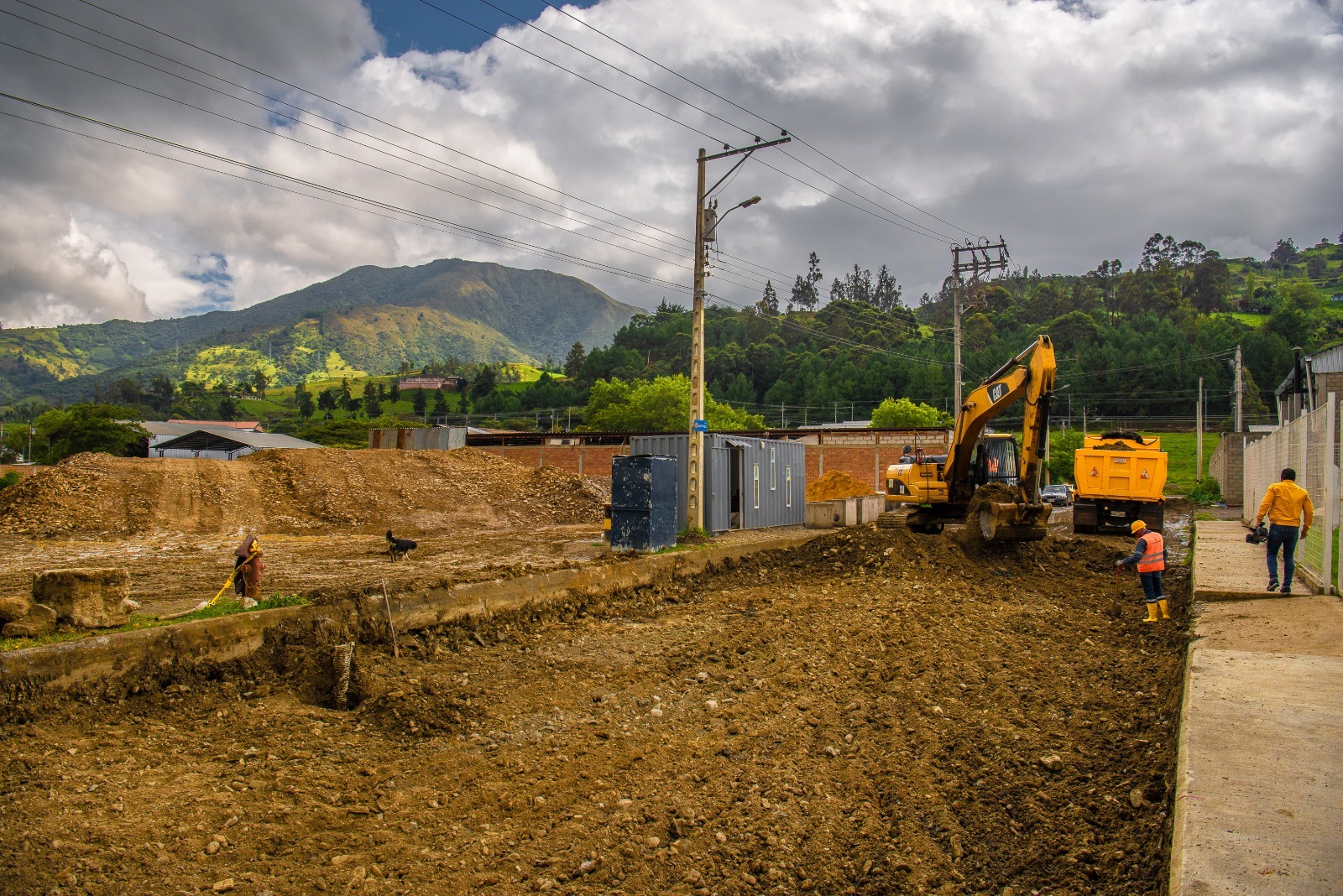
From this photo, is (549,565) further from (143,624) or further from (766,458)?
(766,458)

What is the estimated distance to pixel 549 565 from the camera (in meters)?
12.2

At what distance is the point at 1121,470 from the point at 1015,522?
8.94 meters

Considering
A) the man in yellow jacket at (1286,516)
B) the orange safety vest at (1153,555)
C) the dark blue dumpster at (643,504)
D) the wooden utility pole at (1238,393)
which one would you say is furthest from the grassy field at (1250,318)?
the orange safety vest at (1153,555)

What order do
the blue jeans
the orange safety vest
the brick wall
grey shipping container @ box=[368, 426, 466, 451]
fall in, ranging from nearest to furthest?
the blue jeans < the orange safety vest < the brick wall < grey shipping container @ box=[368, 426, 466, 451]

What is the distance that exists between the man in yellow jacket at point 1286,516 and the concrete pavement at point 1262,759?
1.05m

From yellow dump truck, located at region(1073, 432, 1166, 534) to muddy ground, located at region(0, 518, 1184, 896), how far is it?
44.6ft

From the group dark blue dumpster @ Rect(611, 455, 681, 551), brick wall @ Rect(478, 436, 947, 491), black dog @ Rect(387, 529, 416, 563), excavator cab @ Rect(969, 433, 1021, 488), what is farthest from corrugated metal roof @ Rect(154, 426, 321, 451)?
excavator cab @ Rect(969, 433, 1021, 488)

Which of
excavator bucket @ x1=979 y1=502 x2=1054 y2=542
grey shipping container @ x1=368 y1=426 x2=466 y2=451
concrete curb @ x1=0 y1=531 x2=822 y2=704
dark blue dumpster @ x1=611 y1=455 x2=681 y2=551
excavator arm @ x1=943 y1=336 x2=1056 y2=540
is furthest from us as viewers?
grey shipping container @ x1=368 y1=426 x2=466 y2=451

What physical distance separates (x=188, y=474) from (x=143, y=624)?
1955cm

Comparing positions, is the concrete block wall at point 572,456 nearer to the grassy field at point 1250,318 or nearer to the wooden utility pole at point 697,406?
the wooden utility pole at point 697,406

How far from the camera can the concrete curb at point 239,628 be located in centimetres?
588

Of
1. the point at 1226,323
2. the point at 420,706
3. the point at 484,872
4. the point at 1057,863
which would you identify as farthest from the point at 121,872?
the point at 1226,323

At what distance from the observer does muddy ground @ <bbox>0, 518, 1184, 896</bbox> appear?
388 cm

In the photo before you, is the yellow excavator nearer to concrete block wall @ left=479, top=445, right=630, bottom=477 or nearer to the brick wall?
the brick wall
